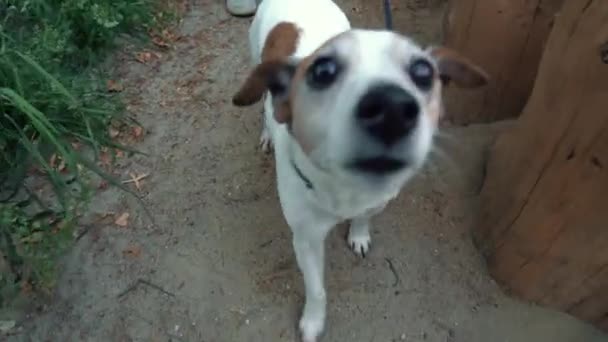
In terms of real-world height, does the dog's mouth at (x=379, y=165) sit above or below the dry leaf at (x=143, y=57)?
above

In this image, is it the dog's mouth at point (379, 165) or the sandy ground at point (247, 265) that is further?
the sandy ground at point (247, 265)

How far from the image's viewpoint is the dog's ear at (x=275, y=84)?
1.82 meters

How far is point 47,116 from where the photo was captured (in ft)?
8.97

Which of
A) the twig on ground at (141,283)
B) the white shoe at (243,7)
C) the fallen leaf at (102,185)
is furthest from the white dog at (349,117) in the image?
the white shoe at (243,7)

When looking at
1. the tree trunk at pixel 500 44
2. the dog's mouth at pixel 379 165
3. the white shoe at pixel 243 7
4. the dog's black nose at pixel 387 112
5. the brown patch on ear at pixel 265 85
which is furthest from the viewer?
the white shoe at pixel 243 7

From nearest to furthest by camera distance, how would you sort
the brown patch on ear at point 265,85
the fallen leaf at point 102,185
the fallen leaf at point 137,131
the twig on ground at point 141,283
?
the brown patch on ear at point 265,85 → the twig on ground at point 141,283 → the fallen leaf at point 102,185 → the fallen leaf at point 137,131

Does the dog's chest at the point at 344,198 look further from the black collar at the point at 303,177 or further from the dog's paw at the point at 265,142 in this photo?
the dog's paw at the point at 265,142

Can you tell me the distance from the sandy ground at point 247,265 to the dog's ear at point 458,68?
462mm

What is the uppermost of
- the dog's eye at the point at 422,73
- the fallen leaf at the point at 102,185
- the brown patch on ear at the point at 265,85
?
the dog's eye at the point at 422,73

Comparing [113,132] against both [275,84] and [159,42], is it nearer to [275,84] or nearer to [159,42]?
[159,42]

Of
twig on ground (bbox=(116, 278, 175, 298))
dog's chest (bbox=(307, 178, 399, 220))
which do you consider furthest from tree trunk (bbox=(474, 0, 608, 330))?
twig on ground (bbox=(116, 278, 175, 298))

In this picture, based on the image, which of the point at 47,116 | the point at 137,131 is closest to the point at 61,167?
the point at 47,116

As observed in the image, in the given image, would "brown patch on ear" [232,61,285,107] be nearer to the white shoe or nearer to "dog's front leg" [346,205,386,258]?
"dog's front leg" [346,205,386,258]

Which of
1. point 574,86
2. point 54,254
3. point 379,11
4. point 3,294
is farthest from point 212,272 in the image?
point 379,11
